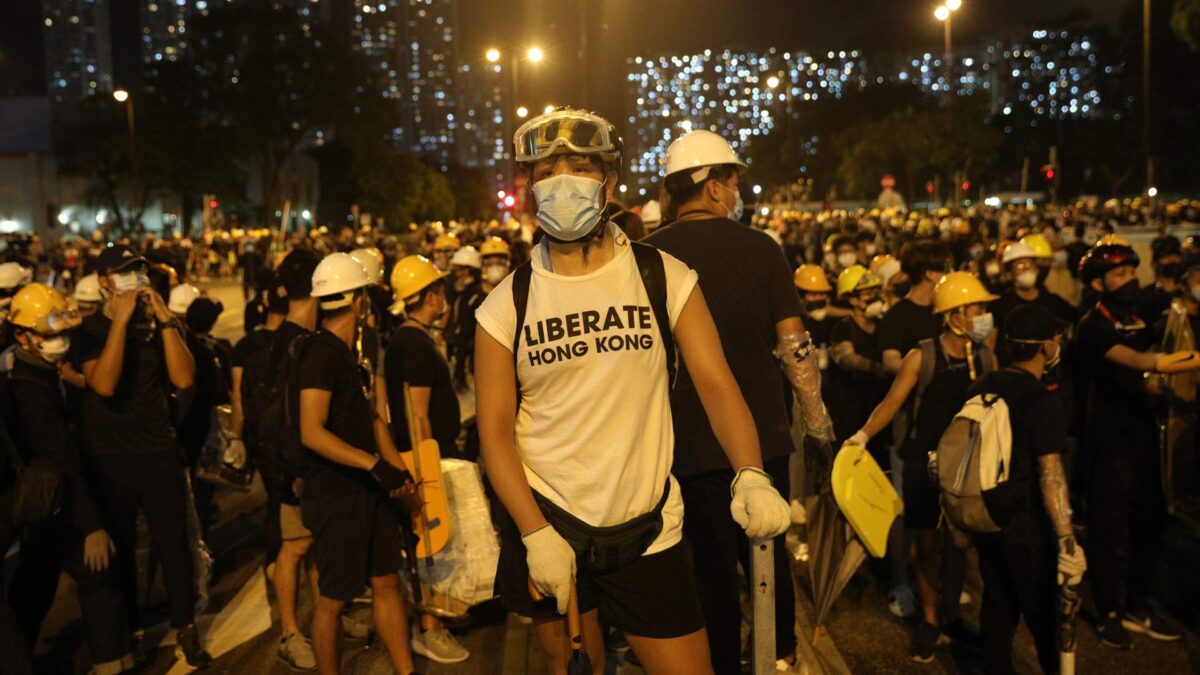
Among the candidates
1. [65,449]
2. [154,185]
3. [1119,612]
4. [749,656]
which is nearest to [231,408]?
[65,449]

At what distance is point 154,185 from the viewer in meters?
69.6

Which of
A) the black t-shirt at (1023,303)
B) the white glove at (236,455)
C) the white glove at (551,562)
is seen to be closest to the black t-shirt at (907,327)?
the black t-shirt at (1023,303)

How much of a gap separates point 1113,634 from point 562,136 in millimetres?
4486

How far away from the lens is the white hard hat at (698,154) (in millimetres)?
4855

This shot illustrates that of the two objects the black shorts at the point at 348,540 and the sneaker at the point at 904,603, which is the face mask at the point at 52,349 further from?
the sneaker at the point at 904,603

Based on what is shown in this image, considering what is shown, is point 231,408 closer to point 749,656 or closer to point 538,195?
point 749,656

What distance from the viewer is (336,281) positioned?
5352 millimetres

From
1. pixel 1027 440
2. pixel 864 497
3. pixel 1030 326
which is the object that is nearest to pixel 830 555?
pixel 864 497

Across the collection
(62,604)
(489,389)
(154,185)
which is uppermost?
(154,185)

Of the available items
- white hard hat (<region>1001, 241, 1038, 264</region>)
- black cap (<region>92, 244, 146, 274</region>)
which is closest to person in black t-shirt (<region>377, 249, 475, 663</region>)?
black cap (<region>92, 244, 146, 274</region>)

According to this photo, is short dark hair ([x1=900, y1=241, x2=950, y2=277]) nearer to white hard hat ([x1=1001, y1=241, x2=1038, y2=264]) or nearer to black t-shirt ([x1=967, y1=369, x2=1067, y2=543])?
white hard hat ([x1=1001, y1=241, x2=1038, y2=264])

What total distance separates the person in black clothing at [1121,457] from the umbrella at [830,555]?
1.44 metres

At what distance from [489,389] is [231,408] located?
5.23 metres

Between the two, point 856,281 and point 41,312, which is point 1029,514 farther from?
point 41,312
